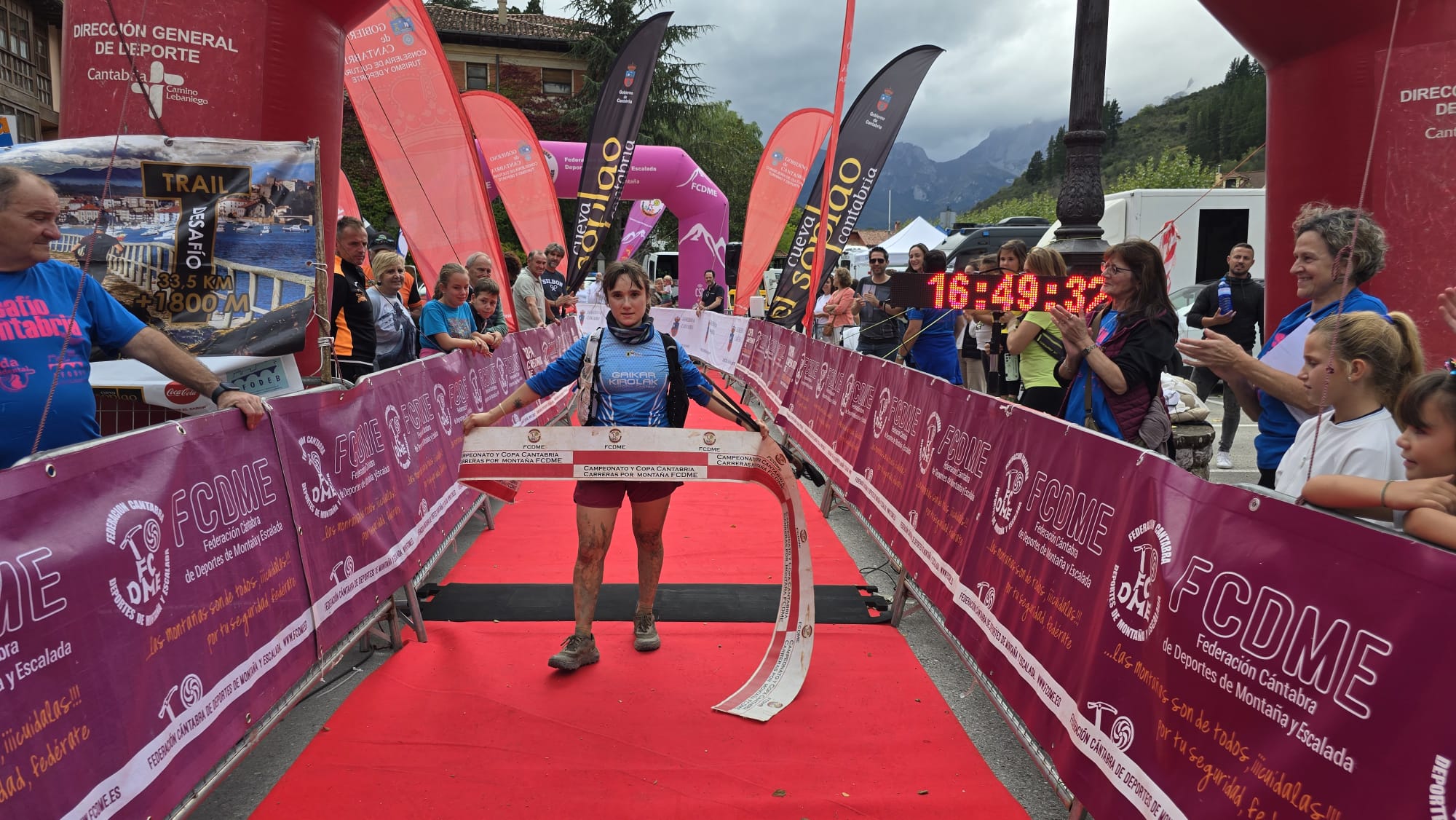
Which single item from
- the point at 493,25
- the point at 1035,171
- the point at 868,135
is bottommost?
the point at 868,135

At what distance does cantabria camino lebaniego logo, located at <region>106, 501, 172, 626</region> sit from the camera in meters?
2.61

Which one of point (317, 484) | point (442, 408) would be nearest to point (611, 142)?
point (442, 408)

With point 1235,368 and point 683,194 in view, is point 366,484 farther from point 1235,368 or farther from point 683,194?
point 683,194

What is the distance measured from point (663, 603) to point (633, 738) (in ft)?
5.80

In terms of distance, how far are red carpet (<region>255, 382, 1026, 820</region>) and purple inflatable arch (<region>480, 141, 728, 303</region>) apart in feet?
61.9

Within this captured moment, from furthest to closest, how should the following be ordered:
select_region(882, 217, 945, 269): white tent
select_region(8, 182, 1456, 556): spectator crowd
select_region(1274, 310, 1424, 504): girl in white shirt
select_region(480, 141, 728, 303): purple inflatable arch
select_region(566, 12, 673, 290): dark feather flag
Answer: select_region(882, 217, 945, 269): white tent → select_region(480, 141, 728, 303): purple inflatable arch → select_region(566, 12, 673, 290): dark feather flag → select_region(1274, 310, 1424, 504): girl in white shirt → select_region(8, 182, 1456, 556): spectator crowd

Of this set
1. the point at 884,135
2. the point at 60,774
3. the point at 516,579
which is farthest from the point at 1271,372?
the point at 884,135

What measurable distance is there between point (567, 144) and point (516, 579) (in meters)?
18.6

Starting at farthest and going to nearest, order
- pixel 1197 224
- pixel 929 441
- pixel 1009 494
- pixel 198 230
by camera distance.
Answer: pixel 1197 224 → pixel 929 441 → pixel 198 230 → pixel 1009 494

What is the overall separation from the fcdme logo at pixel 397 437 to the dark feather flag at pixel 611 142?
38.5 ft

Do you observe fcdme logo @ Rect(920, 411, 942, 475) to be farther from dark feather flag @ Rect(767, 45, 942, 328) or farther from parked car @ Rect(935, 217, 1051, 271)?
parked car @ Rect(935, 217, 1051, 271)

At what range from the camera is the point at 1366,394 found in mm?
2871

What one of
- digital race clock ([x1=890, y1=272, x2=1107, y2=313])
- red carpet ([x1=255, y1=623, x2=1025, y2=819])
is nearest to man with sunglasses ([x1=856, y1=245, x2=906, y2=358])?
digital race clock ([x1=890, y1=272, x2=1107, y2=313])

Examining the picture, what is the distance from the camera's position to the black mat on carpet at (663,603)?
5531 mm
